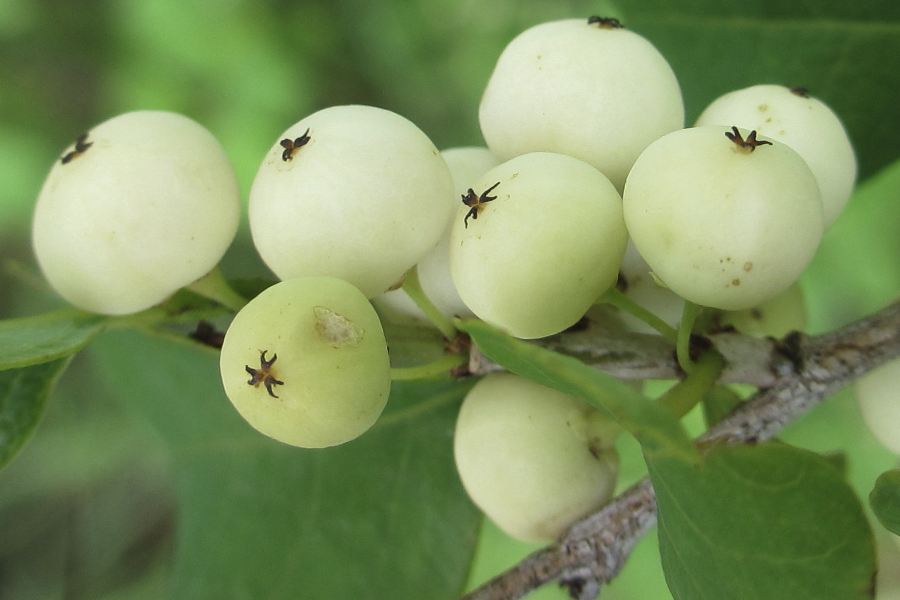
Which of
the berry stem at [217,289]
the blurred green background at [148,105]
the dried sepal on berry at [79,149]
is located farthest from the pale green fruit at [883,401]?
the blurred green background at [148,105]

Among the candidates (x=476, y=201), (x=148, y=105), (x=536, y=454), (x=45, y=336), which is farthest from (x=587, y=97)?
(x=148, y=105)

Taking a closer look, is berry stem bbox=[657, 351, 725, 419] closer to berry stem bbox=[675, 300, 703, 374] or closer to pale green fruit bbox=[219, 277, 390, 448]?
berry stem bbox=[675, 300, 703, 374]

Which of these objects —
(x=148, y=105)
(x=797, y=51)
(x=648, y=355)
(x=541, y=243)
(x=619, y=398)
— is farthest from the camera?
(x=148, y=105)

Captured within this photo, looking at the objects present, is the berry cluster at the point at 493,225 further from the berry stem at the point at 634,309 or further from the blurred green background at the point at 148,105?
the blurred green background at the point at 148,105

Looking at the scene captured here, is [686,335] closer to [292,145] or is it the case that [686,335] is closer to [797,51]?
[292,145]

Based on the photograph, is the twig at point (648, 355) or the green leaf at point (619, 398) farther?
the twig at point (648, 355)

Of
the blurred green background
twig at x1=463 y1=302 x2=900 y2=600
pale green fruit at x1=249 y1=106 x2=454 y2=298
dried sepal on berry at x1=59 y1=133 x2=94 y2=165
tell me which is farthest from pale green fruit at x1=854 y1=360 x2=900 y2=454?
the blurred green background
